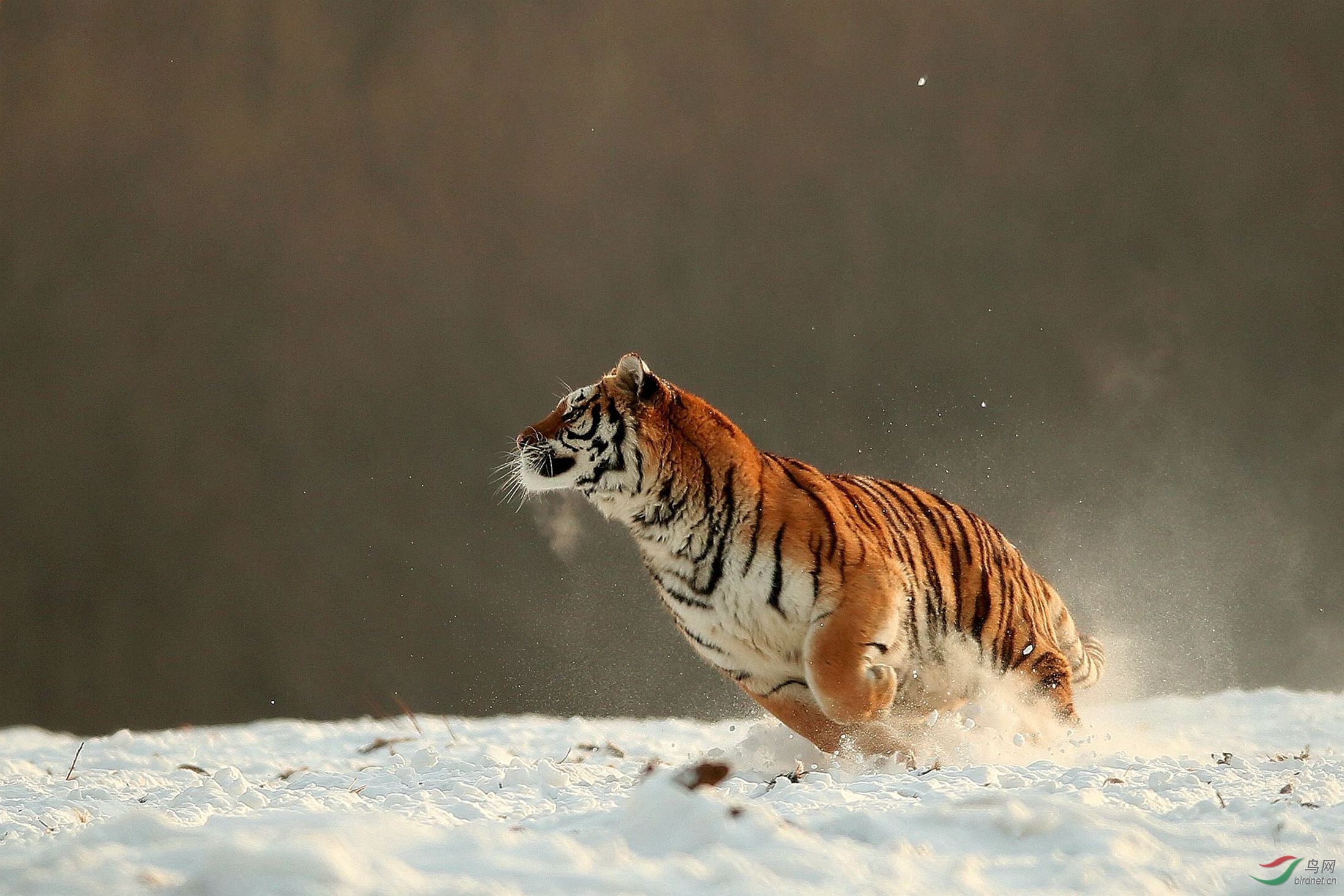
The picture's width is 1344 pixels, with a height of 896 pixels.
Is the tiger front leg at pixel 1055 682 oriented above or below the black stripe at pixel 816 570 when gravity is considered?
above

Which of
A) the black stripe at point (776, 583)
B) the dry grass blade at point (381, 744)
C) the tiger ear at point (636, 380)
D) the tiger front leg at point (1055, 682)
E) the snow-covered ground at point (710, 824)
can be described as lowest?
the dry grass blade at point (381, 744)

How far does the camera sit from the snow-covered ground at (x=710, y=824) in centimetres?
135

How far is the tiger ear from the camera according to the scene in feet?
9.84

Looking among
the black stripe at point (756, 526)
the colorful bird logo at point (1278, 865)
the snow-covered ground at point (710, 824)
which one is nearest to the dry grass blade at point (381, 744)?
the snow-covered ground at point (710, 824)

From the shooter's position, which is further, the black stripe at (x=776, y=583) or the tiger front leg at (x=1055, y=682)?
the tiger front leg at (x=1055, y=682)

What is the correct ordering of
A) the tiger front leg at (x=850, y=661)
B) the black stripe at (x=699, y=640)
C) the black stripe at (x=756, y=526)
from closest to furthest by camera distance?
the tiger front leg at (x=850, y=661) → the black stripe at (x=756, y=526) → the black stripe at (x=699, y=640)

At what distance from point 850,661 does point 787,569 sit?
0.85 ft

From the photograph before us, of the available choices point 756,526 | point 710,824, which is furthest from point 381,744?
point 710,824

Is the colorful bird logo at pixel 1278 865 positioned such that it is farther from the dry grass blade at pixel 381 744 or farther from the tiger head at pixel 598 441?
the dry grass blade at pixel 381 744

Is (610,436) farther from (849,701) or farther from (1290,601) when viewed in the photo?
(1290,601)

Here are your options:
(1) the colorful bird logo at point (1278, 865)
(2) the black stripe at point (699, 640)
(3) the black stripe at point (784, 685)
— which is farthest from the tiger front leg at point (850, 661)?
(1) the colorful bird logo at point (1278, 865)

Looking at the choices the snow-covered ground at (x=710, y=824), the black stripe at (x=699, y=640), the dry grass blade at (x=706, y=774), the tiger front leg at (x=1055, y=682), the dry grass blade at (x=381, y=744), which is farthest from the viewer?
the dry grass blade at (x=381, y=744)

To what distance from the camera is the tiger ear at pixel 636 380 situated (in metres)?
3.00

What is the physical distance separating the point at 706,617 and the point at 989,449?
10.1 ft
